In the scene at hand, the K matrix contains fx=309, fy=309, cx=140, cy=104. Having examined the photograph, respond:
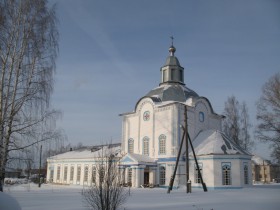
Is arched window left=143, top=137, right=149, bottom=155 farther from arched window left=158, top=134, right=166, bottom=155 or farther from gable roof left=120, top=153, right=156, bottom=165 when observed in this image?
arched window left=158, top=134, right=166, bottom=155

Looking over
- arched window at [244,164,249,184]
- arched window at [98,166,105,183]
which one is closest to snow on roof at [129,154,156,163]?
arched window at [244,164,249,184]

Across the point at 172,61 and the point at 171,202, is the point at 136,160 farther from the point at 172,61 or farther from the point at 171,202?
the point at 171,202

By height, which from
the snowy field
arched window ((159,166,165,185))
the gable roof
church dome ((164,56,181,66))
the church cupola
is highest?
church dome ((164,56,181,66))

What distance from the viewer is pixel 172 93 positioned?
3400cm

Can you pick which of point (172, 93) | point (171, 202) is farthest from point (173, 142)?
point (171, 202)

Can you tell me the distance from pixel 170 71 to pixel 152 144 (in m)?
9.96

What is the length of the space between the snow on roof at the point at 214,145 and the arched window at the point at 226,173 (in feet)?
3.75

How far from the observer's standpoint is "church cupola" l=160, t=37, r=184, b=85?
37.6 metres

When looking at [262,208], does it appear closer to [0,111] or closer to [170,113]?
[0,111]

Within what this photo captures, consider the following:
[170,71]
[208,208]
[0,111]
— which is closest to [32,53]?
[0,111]

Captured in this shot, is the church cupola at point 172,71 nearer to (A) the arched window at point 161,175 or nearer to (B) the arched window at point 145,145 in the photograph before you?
(B) the arched window at point 145,145

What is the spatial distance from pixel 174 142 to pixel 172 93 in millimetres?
5920

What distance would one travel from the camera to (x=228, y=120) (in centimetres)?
3897

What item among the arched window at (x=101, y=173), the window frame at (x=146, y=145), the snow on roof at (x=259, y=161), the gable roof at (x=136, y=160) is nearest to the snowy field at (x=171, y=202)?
the arched window at (x=101, y=173)
